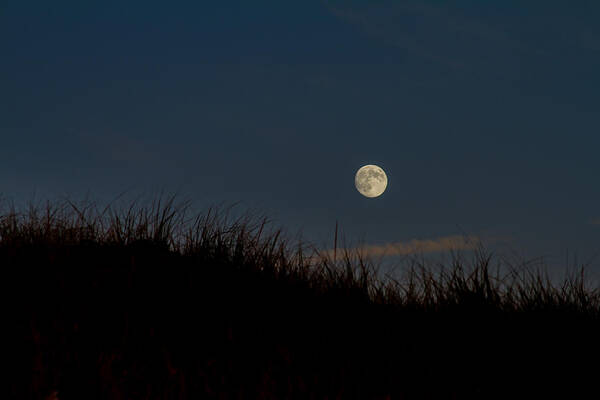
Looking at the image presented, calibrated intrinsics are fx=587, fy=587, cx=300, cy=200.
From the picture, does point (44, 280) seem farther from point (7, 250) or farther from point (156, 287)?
point (7, 250)

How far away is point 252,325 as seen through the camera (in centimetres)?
508

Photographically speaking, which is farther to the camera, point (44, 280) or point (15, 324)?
point (44, 280)

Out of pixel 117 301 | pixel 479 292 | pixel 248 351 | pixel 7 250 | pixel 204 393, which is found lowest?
pixel 204 393

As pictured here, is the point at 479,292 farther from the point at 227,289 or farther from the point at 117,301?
the point at 117,301

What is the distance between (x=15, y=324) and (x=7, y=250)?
2.32 meters

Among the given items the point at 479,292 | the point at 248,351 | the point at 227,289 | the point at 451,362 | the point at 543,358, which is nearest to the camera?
the point at 248,351

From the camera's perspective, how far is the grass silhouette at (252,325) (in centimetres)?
407

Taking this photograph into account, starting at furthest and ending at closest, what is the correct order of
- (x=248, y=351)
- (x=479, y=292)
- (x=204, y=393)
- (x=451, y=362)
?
(x=479, y=292) < (x=451, y=362) < (x=248, y=351) < (x=204, y=393)

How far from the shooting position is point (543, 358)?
5445mm

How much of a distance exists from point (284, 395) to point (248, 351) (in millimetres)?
723

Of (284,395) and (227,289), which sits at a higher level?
(227,289)

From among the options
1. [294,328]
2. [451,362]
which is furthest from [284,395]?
[451,362]

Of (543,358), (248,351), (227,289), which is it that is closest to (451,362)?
(543,358)

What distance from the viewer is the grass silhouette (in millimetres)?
4074
